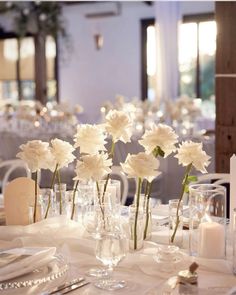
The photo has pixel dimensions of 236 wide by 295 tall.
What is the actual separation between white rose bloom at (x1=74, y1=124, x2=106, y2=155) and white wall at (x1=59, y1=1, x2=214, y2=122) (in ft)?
28.5

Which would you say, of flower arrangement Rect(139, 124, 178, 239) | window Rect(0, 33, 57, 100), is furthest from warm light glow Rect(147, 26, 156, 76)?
flower arrangement Rect(139, 124, 178, 239)

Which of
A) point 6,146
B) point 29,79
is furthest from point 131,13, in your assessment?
point 6,146

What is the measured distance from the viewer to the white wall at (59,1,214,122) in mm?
10406

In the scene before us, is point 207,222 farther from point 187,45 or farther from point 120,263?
point 187,45

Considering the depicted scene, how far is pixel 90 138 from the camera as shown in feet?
5.78

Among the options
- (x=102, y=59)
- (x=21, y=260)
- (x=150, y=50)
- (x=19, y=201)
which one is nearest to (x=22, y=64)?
(x=102, y=59)

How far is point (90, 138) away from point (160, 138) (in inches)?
10.2

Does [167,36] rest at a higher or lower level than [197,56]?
higher

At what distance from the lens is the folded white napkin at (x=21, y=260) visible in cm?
140

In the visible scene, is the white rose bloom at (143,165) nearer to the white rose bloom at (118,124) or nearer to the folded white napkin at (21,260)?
the white rose bloom at (118,124)

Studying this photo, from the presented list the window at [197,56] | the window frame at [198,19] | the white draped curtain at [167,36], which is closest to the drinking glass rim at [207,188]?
the white draped curtain at [167,36]

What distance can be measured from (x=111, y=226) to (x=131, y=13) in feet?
30.2

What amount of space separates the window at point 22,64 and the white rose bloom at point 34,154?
9398 millimetres

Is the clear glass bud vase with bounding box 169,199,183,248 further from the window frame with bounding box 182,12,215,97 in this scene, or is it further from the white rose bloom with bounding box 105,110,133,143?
the window frame with bounding box 182,12,215,97
